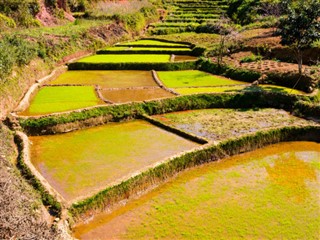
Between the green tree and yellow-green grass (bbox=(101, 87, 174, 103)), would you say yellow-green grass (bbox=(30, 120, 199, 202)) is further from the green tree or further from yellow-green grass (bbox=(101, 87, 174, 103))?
the green tree

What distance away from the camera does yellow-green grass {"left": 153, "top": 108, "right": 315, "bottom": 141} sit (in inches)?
619

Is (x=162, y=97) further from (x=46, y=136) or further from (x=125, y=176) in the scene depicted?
(x=125, y=176)

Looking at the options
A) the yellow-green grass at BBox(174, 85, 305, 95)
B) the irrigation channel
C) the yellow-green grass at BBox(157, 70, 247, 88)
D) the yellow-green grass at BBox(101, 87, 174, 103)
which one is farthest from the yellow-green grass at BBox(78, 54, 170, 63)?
the yellow-green grass at BBox(174, 85, 305, 95)

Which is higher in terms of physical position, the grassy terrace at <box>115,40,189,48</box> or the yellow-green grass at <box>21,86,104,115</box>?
the grassy terrace at <box>115,40,189,48</box>

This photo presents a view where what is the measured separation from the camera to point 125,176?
1141 cm

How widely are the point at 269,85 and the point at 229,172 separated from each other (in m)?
10.1

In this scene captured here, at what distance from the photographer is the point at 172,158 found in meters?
12.7

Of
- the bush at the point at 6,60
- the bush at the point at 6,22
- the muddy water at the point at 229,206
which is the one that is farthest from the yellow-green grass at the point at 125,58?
the muddy water at the point at 229,206

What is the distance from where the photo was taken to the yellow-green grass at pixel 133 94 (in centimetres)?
1928

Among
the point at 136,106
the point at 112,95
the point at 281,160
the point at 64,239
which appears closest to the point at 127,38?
the point at 112,95

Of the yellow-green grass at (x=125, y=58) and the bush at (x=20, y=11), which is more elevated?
the bush at (x=20, y=11)

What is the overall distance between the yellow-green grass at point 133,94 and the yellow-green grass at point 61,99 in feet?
2.48

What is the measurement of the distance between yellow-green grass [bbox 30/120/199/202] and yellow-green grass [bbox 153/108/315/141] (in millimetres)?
1087

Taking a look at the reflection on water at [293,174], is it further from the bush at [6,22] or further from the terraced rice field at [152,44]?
the bush at [6,22]
